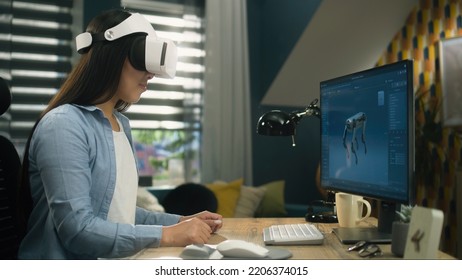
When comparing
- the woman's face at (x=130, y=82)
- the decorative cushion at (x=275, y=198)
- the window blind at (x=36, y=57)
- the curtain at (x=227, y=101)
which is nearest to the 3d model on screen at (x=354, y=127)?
the woman's face at (x=130, y=82)

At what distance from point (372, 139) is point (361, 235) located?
21 cm

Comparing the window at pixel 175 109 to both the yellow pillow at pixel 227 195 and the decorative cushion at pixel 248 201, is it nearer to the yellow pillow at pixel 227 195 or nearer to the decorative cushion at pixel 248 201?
the yellow pillow at pixel 227 195

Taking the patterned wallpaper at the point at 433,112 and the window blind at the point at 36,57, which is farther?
the patterned wallpaper at the point at 433,112

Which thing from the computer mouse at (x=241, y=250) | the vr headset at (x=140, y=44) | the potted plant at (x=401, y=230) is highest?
the vr headset at (x=140, y=44)

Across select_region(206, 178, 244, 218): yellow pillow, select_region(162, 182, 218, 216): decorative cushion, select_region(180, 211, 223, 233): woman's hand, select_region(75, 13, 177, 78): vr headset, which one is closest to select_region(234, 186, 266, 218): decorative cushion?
select_region(206, 178, 244, 218): yellow pillow

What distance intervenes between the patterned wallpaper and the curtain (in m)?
1.18

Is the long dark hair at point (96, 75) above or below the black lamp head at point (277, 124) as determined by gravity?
above

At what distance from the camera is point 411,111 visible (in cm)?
92

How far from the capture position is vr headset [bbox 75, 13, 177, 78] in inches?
39.1

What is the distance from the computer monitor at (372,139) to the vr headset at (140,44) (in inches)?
16.4

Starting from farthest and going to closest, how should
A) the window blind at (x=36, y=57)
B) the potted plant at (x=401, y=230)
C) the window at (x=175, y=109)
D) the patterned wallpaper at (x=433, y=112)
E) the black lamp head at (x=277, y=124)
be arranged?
the patterned wallpaper at (x=433, y=112), the window at (x=175, y=109), the window blind at (x=36, y=57), the black lamp head at (x=277, y=124), the potted plant at (x=401, y=230)

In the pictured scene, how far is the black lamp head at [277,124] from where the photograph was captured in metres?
1.32
